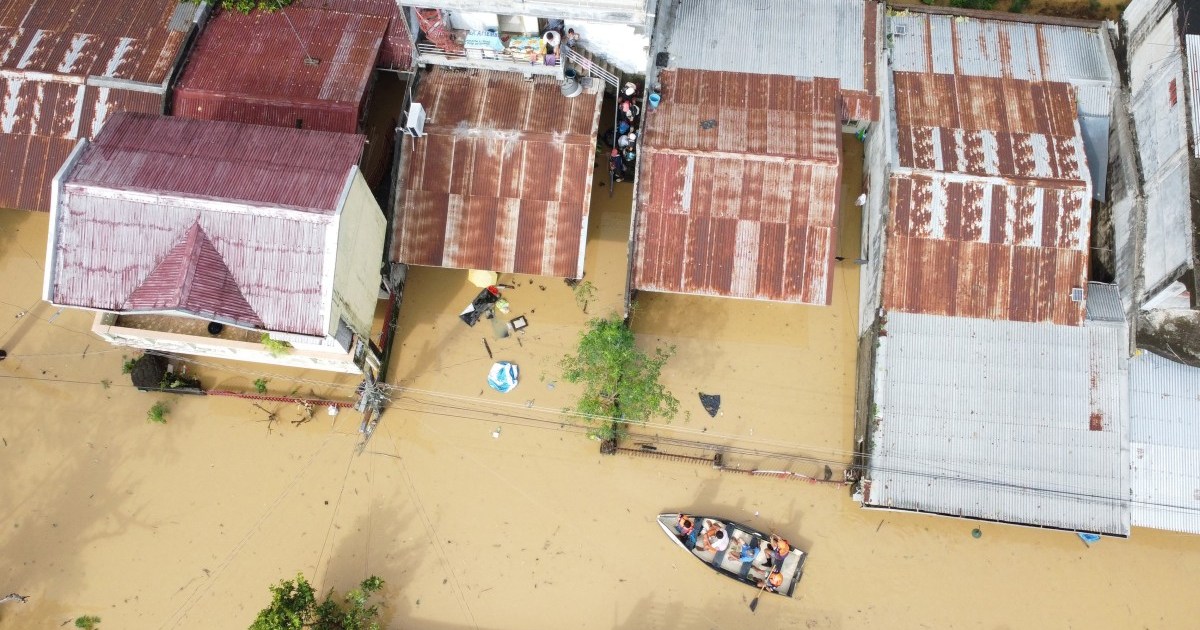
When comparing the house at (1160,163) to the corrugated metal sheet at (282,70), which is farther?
the corrugated metal sheet at (282,70)

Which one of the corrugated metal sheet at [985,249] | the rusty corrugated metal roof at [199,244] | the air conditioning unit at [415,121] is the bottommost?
the rusty corrugated metal roof at [199,244]

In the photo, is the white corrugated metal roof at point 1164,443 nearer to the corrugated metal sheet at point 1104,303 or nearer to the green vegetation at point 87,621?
the corrugated metal sheet at point 1104,303

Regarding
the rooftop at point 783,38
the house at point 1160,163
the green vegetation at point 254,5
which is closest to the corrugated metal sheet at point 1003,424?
the house at point 1160,163

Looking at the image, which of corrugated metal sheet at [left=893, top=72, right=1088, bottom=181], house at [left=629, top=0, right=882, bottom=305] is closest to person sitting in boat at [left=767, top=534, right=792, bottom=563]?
house at [left=629, top=0, right=882, bottom=305]

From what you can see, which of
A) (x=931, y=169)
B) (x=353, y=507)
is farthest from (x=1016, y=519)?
(x=353, y=507)

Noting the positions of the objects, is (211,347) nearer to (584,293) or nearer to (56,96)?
(56,96)

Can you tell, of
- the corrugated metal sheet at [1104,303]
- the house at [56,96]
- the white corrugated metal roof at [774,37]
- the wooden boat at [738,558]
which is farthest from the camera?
the white corrugated metal roof at [774,37]

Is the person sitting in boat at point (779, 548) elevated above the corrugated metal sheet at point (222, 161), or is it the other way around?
the corrugated metal sheet at point (222, 161)

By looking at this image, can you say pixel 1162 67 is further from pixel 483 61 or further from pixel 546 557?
pixel 546 557
